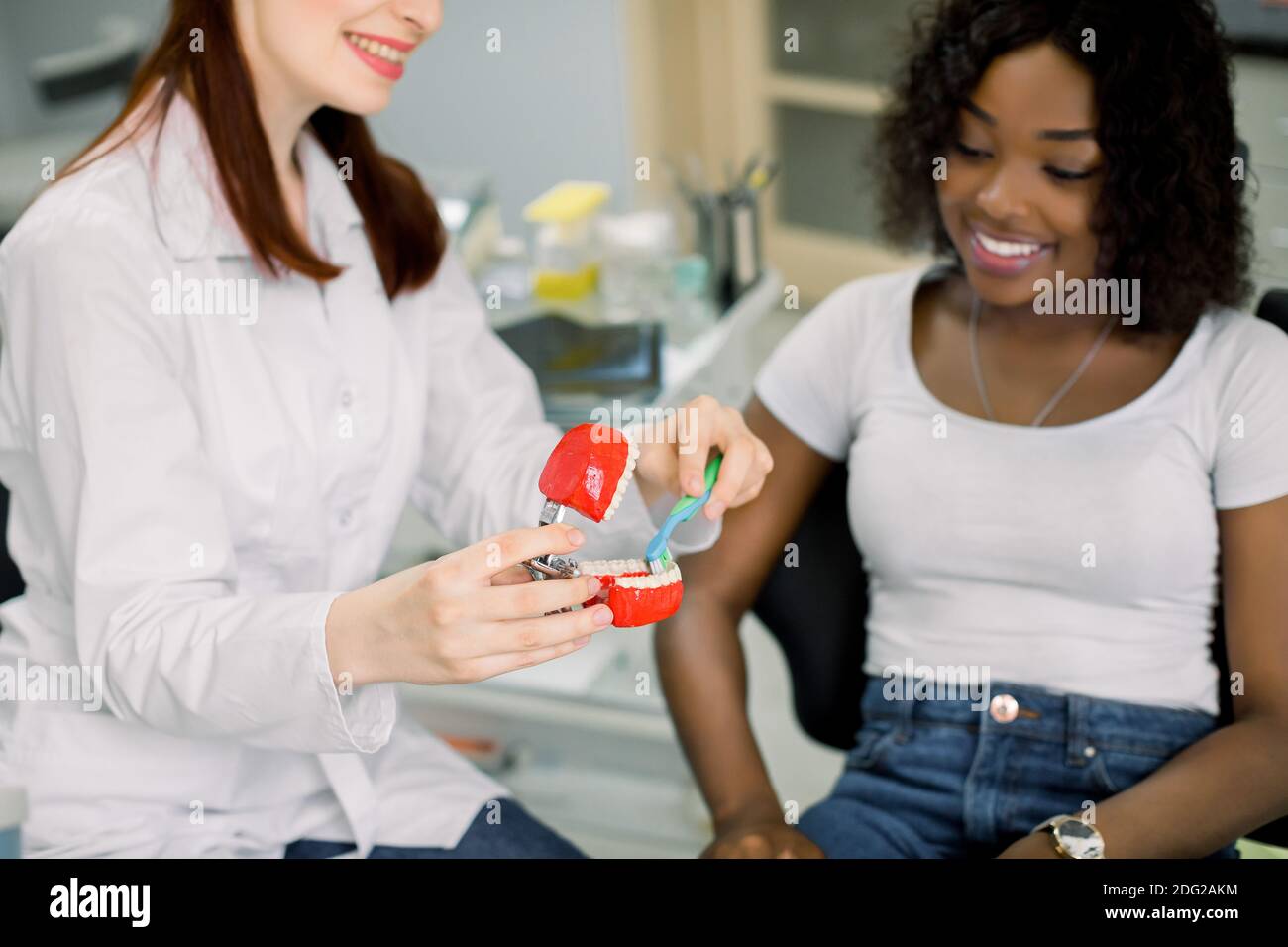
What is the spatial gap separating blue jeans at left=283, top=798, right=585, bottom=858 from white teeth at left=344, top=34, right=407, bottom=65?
0.69 meters

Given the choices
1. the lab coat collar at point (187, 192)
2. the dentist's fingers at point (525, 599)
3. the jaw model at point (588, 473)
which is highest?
the lab coat collar at point (187, 192)

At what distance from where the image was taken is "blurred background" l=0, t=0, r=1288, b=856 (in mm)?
1995

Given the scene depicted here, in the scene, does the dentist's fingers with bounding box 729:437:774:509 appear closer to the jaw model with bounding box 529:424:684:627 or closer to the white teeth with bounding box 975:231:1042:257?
the jaw model with bounding box 529:424:684:627

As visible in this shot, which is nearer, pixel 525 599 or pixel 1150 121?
pixel 525 599

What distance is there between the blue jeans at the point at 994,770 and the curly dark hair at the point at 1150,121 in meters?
0.36

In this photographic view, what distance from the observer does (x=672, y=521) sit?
107 centimetres

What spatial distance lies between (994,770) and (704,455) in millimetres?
408

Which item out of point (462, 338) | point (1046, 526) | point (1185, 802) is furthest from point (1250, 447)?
point (462, 338)

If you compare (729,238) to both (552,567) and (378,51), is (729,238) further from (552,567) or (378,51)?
(552,567)

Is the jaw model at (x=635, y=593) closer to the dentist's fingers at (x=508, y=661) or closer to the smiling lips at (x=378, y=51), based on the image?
the dentist's fingers at (x=508, y=661)

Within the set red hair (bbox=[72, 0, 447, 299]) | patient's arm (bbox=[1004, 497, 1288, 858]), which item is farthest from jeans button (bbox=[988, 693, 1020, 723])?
red hair (bbox=[72, 0, 447, 299])

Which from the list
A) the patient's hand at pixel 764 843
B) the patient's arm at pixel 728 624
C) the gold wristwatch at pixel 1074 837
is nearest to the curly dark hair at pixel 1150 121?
the patient's arm at pixel 728 624

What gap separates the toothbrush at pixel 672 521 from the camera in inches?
41.0

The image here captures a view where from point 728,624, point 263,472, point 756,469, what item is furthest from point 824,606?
point 263,472
